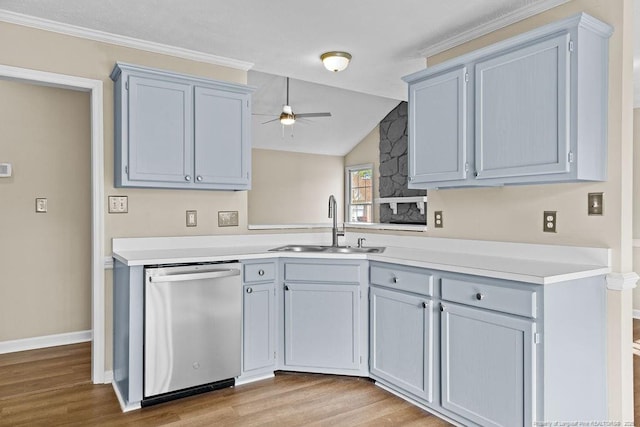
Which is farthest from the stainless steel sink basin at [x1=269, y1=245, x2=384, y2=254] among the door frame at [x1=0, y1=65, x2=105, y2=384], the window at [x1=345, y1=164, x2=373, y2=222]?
the window at [x1=345, y1=164, x2=373, y2=222]

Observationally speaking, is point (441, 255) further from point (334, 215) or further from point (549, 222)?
point (334, 215)

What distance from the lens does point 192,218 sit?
10.9 feet

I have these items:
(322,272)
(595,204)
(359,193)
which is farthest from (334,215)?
(359,193)

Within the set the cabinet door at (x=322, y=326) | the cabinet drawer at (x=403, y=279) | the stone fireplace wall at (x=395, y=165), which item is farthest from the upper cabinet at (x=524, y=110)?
the stone fireplace wall at (x=395, y=165)

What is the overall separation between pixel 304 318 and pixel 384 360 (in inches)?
23.3

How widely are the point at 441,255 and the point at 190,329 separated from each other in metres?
1.63

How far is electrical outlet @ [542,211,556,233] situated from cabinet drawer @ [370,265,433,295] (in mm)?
714

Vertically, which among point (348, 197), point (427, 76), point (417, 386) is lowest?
point (417, 386)

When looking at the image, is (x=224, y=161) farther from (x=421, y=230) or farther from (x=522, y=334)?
(x=522, y=334)

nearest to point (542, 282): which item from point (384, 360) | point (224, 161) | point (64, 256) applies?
point (384, 360)

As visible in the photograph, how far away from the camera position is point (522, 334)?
6.42 feet

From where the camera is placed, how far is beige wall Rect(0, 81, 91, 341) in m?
3.57

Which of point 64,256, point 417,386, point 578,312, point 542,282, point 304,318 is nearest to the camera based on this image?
point 542,282

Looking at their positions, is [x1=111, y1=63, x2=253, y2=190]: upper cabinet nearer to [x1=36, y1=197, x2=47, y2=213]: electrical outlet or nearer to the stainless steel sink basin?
the stainless steel sink basin
